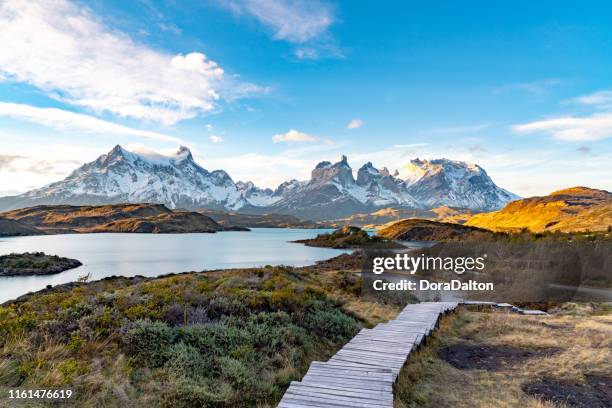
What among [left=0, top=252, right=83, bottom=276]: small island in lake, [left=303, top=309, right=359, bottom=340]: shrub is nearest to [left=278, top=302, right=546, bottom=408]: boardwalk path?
[left=303, top=309, right=359, bottom=340]: shrub

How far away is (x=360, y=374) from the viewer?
9.57m

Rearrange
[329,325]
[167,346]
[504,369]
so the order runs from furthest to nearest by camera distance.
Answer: [329,325], [504,369], [167,346]

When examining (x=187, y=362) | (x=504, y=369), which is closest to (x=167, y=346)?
(x=187, y=362)

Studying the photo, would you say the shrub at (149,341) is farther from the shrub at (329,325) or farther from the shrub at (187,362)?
the shrub at (329,325)

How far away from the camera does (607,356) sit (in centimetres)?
1375

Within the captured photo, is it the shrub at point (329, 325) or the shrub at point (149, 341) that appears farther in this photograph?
the shrub at point (329, 325)

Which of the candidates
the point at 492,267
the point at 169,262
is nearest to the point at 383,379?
the point at 492,267

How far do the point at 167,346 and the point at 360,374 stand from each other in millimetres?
5799

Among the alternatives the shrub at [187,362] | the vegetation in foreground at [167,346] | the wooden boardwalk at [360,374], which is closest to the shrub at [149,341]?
the vegetation in foreground at [167,346]

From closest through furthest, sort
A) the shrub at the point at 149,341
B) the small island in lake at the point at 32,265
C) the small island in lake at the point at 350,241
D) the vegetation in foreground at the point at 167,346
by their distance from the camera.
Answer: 1. the vegetation in foreground at the point at 167,346
2. the shrub at the point at 149,341
3. the small island in lake at the point at 32,265
4. the small island in lake at the point at 350,241

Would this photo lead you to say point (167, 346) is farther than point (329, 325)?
No

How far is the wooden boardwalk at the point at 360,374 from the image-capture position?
25.7 ft

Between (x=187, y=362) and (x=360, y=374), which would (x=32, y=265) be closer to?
(x=187, y=362)

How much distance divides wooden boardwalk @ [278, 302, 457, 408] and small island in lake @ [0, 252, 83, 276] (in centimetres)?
8049
